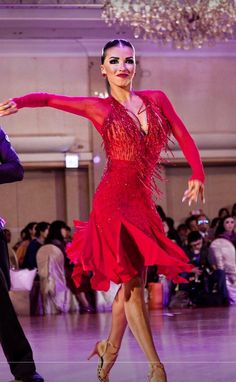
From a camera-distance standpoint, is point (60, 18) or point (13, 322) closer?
point (13, 322)

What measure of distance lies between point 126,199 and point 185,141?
14.2 inches

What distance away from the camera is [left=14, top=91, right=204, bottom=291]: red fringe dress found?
12.1 ft

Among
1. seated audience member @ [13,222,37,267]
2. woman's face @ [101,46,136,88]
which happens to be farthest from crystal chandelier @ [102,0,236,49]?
woman's face @ [101,46,136,88]

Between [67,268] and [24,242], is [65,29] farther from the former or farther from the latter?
[67,268]

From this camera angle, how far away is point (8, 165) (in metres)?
3.89

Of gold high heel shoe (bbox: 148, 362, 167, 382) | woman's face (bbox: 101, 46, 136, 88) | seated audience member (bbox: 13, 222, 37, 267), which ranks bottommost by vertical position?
gold high heel shoe (bbox: 148, 362, 167, 382)

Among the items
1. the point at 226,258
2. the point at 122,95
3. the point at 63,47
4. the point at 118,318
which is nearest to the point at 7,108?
the point at 122,95

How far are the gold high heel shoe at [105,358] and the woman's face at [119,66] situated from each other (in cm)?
117

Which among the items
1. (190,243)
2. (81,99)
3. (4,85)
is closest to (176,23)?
(190,243)

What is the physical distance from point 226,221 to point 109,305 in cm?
195

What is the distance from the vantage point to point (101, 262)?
3.73 m

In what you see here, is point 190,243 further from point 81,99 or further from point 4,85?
point 81,99

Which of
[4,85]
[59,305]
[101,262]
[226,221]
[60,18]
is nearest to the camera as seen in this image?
[101,262]

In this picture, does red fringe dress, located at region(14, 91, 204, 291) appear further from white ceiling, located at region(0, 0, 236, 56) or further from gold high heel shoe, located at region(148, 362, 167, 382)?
white ceiling, located at region(0, 0, 236, 56)
